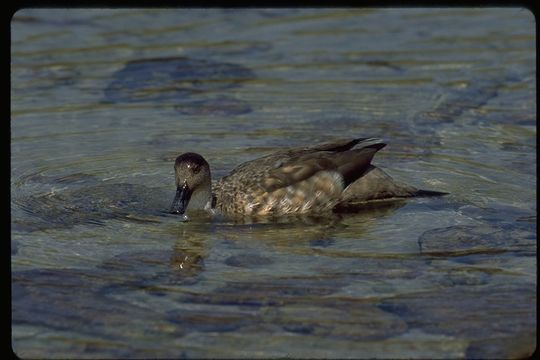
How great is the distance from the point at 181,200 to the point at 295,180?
0.95 m

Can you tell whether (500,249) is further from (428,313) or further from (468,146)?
(468,146)

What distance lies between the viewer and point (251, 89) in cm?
1259

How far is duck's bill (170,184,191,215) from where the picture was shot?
9.33 meters

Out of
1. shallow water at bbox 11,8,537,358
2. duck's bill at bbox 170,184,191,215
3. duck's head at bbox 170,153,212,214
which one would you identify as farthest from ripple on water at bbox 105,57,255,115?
duck's bill at bbox 170,184,191,215

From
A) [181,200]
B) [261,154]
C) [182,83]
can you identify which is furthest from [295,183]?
[182,83]

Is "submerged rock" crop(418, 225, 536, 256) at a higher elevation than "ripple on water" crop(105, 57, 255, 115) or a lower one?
lower

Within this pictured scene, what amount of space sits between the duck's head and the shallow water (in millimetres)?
177

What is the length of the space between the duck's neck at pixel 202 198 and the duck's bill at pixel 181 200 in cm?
10

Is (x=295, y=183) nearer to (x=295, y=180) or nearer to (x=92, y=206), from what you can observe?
(x=295, y=180)

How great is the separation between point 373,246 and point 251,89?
4.35 meters

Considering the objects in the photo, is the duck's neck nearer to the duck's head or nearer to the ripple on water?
the duck's head

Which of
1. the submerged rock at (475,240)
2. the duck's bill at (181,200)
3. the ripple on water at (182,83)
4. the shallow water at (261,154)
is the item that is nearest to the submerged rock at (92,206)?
the shallow water at (261,154)

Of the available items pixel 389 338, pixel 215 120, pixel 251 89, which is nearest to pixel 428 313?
pixel 389 338

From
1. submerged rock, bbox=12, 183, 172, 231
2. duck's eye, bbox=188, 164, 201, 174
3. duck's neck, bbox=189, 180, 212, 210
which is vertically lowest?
submerged rock, bbox=12, 183, 172, 231
